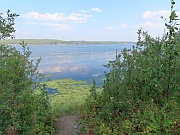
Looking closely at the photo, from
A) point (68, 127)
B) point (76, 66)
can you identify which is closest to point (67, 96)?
point (68, 127)

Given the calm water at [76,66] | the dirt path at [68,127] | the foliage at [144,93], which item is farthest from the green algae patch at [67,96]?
the foliage at [144,93]

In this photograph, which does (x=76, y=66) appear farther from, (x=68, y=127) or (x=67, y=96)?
(x=68, y=127)

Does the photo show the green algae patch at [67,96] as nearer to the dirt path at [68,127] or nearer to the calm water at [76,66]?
the calm water at [76,66]

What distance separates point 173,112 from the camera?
3.85m

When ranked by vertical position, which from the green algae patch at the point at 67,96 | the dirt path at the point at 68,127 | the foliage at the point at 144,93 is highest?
Answer: the foliage at the point at 144,93

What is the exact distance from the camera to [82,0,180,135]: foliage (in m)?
3.64

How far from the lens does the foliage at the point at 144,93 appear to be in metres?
3.64

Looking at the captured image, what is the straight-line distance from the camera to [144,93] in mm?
Result: 5184

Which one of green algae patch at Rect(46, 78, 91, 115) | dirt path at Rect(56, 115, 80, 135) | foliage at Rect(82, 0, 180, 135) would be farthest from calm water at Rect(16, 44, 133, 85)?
foliage at Rect(82, 0, 180, 135)

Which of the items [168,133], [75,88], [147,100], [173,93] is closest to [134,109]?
[147,100]

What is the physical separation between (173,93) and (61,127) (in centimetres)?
428

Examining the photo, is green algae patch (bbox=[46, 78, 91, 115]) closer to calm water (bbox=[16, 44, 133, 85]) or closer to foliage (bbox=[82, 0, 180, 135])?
calm water (bbox=[16, 44, 133, 85])

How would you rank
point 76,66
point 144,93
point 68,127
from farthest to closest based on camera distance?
point 76,66 < point 68,127 < point 144,93

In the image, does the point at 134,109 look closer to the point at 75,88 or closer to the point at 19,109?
the point at 19,109
